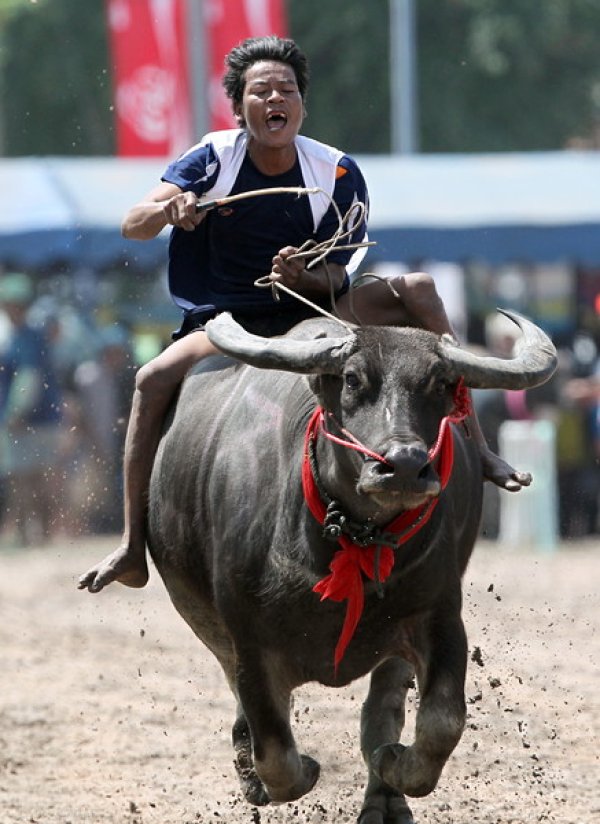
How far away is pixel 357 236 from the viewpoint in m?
6.11

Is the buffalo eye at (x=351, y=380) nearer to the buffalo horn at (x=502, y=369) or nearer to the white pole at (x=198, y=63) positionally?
the buffalo horn at (x=502, y=369)

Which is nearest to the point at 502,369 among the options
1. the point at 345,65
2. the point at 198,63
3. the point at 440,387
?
the point at 440,387

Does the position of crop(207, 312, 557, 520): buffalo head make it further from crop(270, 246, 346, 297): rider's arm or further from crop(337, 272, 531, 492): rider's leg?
crop(337, 272, 531, 492): rider's leg

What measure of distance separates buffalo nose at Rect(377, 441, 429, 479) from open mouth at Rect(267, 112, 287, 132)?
1709 mm

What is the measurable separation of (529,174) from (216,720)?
8.75m

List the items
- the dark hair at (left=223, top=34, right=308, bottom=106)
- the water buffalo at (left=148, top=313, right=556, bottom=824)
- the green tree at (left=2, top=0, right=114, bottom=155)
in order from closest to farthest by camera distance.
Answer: the water buffalo at (left=148, top=313, right=556, bottom=824) → the dark hair at (left=223, top=34, right=308, bottom=106) → the green tree at (left=2, top=0, right=114, bottom=155)

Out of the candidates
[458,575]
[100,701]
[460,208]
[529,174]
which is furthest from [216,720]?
[529,174]

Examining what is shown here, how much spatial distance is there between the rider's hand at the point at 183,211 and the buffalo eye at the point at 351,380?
1.05 meters

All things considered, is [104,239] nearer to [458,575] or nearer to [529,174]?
[529,174]

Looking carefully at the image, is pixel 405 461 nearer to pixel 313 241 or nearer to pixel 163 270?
pixel 313 241

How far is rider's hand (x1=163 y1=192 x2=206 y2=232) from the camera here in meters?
5.60

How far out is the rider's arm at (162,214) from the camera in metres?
5.61

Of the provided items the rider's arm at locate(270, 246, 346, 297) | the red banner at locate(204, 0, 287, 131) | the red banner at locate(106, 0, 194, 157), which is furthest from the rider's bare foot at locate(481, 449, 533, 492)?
the red banner at locate(106, 0, 194, 157)

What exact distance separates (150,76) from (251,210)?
11440 mm
